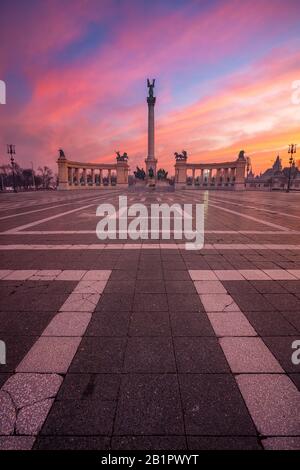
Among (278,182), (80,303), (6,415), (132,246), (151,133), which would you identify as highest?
(151,133)

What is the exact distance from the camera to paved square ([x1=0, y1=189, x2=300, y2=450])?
234 centimetres

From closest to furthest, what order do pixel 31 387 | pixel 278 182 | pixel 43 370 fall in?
pixel 31 387 → pixel 43 370 → pixel 278 182

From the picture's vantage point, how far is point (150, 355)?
3.33 meters

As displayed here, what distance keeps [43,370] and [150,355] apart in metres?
1.32

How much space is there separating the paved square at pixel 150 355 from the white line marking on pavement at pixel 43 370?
0.04 feet

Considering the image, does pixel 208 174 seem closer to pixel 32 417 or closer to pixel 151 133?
pixel 151 133

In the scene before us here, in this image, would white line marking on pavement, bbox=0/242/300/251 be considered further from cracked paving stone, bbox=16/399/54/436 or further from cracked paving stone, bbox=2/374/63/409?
cracked paving stone, bbox=16/399/54/436

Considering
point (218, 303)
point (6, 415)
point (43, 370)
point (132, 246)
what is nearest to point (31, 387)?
point (43, 370)

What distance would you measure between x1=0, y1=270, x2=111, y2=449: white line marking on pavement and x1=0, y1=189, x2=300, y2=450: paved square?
13mm

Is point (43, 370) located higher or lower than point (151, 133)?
lower

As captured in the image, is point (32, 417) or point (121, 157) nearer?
point (32, 417)

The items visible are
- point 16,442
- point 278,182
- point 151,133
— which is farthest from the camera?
point 278,182
